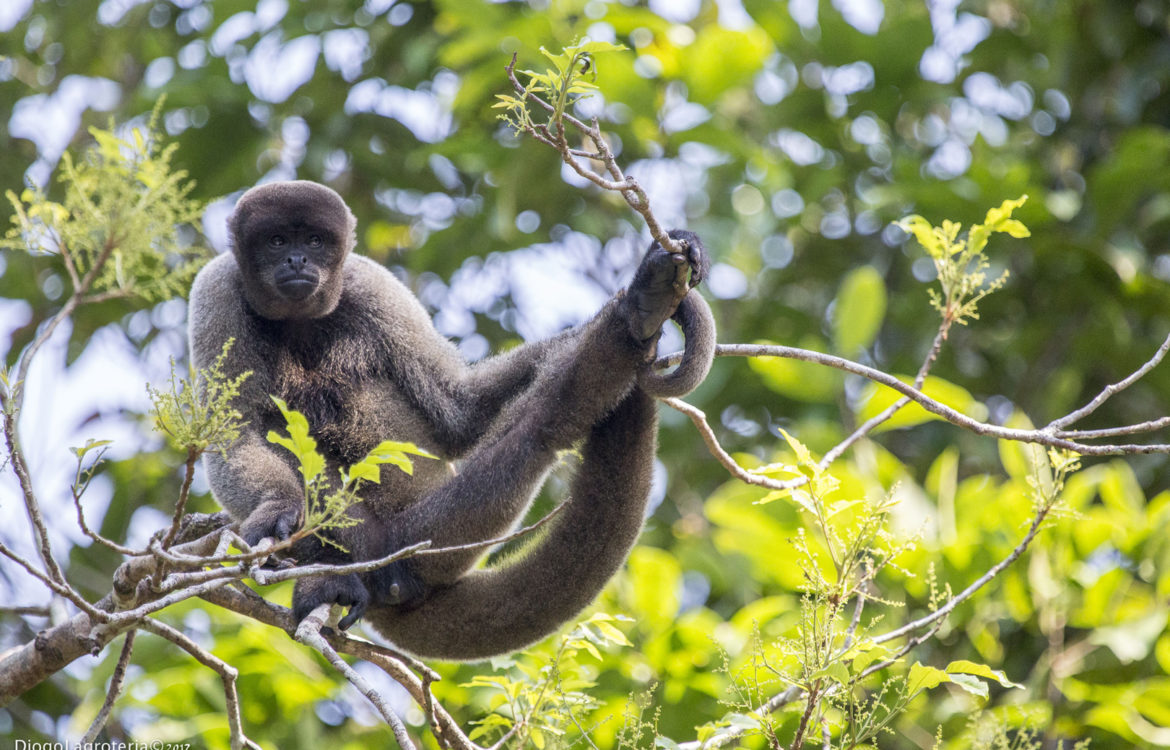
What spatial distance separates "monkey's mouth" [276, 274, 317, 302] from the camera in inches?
193

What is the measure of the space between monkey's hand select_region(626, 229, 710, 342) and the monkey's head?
5.34 feet

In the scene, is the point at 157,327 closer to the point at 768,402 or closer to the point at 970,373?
the point at 768,402

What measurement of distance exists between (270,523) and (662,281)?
5.36 feet

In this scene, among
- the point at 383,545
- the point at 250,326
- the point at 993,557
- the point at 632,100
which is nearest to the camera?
the point at 383,545

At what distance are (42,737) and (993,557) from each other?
5846 millimetres

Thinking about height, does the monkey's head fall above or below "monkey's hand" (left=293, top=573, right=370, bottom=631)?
above

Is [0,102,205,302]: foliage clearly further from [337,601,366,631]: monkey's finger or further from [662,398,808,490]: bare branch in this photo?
[662,398,808,490]: bare branch

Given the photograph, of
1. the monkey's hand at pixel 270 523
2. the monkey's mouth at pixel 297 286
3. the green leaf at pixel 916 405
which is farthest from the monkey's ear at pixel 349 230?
the green leaf at pixel 916 405

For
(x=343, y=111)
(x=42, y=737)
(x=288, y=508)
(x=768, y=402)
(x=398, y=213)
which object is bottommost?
(x=42, y=737)

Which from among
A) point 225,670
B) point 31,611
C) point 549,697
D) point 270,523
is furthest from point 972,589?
point 31,611

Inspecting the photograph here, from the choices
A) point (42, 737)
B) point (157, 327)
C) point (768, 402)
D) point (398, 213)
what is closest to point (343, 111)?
point (398, 213)

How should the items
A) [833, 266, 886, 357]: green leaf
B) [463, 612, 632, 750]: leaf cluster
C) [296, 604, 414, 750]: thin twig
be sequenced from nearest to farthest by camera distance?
[296, 604, 414, 750]: thin twig
[463, 612, 632, 750]: leaf cluster
[833, 266, 886, 357]: green leaf

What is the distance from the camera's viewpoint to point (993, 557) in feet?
20.9

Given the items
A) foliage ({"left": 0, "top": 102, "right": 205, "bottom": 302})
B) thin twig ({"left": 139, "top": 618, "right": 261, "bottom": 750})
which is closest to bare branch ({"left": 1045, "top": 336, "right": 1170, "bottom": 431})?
thin twig ({"left": 139, "top": 618, "right": 261, "bottom": 750})
